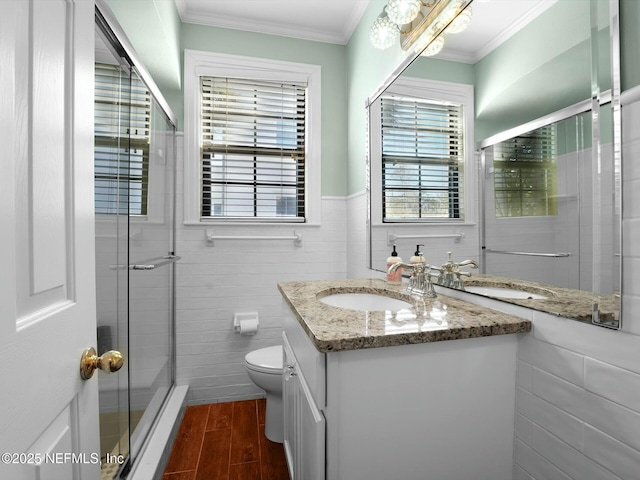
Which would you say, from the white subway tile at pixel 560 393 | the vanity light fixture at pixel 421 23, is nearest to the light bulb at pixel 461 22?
the vanity light fixture at pixel 421 23

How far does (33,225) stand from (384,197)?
158cm

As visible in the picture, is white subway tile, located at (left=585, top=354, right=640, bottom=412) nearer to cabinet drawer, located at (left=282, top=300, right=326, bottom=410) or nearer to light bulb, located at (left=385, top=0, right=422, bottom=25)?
cabinet drawer, located at (left=282, top=300, right=326, bottom=410)

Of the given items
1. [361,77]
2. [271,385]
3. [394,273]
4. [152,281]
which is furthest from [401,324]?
[361,77]

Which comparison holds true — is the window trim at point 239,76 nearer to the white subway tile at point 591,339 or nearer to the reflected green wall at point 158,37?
the reflected green wall at point 158,37

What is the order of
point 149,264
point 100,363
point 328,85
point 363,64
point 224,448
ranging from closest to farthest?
point 100,363
point 149,264
point 224,448
point 363,64
point 328,85

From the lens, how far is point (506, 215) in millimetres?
1044

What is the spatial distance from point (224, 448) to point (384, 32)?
237cm

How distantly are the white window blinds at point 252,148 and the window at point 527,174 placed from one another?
1.56 metres

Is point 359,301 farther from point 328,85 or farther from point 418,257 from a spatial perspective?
point 328,85

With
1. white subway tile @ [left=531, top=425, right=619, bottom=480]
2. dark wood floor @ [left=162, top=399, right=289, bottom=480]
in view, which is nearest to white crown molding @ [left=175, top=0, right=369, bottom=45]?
white subway tile @ [left=531, top=425, right=619, bottom=480]

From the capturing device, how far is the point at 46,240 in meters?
0.55

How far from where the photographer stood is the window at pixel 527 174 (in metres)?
0.88

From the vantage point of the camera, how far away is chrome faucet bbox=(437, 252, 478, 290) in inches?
48.3

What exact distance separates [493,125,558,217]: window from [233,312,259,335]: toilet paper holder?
168 cm
